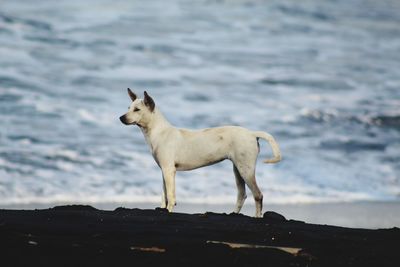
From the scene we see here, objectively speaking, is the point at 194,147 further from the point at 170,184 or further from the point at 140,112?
the point at 140,112

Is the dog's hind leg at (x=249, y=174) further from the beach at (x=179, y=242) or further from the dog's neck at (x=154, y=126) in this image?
the dog's neck at (x=154, y=126)

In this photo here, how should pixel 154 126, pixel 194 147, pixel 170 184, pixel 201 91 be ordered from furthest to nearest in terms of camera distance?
pixel 201 91 < pixel 154 126 < pixel 194 147 < pixel 170 184

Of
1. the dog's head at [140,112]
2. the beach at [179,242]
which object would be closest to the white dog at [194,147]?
the dog's head at [140,112]

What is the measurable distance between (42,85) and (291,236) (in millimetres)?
15778

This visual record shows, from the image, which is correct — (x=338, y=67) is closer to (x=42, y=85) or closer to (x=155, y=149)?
(x=42, y=85)

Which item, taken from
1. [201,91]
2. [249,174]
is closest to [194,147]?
[249,174]

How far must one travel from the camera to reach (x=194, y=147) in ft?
29.1

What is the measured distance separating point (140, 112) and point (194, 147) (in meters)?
0.57

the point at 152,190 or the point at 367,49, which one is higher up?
the point at 367,49

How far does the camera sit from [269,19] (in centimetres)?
3164

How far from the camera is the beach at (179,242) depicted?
7.07m

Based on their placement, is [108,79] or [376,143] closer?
[376,143]

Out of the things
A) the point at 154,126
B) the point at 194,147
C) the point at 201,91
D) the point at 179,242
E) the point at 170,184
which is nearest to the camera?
the point at 179,242

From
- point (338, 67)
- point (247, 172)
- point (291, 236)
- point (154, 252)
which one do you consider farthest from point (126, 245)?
point (338, 67)
